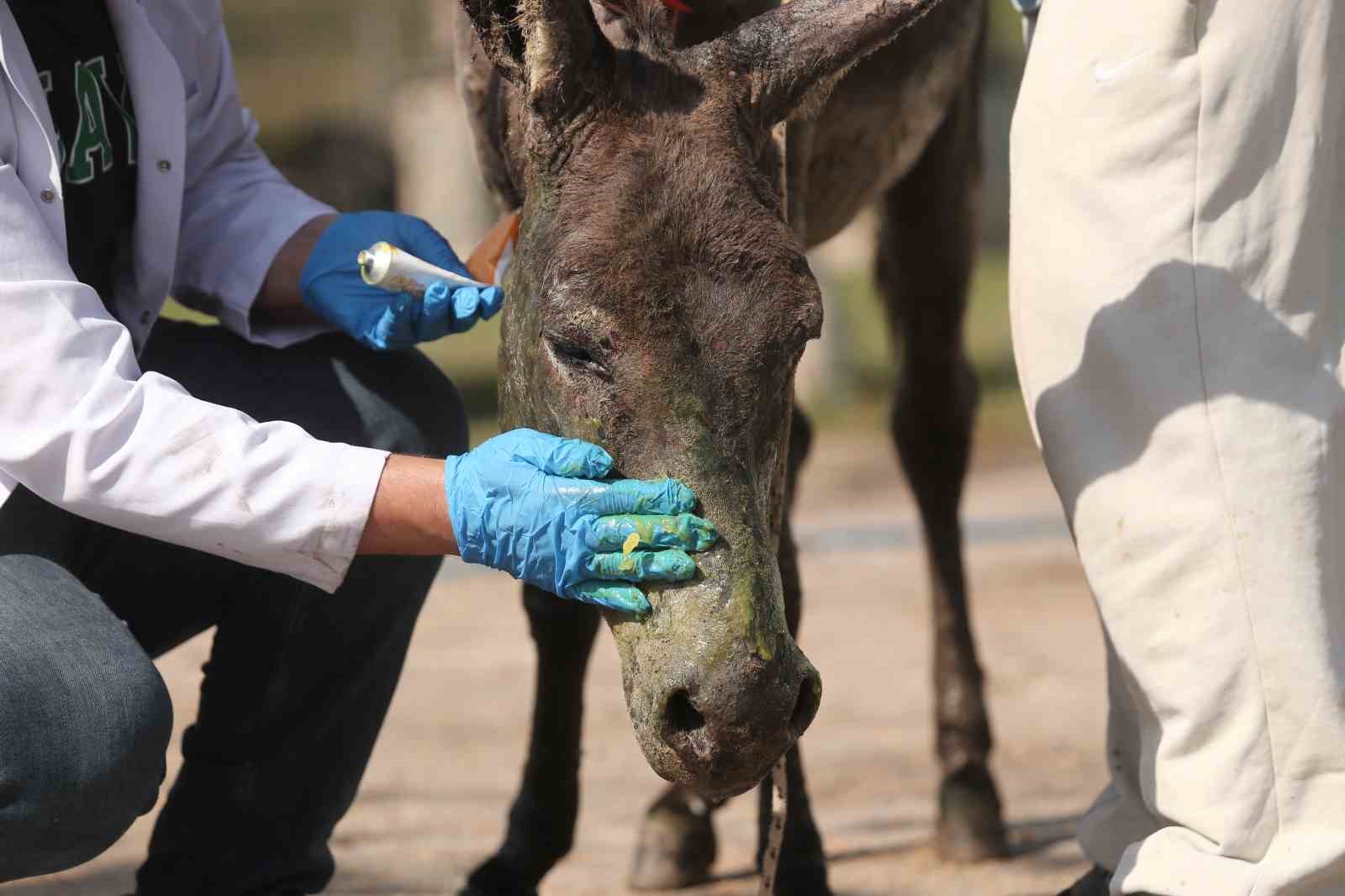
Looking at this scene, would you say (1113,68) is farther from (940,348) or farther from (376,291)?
(940,348)

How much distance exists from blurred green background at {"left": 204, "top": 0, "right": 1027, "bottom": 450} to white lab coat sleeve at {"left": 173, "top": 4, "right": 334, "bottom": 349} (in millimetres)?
10196

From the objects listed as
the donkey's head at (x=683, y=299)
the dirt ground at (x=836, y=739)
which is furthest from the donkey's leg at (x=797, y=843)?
the donkey's head at (x=683, y=299)

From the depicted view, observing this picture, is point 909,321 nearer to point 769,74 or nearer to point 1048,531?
point 769,74

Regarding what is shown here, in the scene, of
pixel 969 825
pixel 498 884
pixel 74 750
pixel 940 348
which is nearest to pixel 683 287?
pixel 74 750

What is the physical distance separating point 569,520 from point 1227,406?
108cm

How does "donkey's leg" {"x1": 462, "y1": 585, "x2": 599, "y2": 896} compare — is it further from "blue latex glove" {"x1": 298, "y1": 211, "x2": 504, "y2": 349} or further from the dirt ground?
"blue latex glove" {"x1": 298, "y1": 211, "x2": 504, "y2": 349}

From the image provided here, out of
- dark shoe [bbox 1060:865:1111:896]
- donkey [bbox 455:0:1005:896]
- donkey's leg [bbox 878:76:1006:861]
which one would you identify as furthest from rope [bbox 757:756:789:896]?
donkey's leg [bbox 878:76:1006:861]

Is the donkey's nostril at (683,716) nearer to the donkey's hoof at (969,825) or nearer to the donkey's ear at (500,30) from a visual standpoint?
the donkey's ear at (500,30)

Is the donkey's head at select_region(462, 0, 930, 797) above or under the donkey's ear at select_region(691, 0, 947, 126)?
under

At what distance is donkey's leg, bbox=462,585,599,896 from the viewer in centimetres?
383

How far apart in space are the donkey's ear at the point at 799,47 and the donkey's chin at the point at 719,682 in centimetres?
78

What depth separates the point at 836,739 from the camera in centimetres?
530

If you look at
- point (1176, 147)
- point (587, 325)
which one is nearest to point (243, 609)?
point (587, 325)

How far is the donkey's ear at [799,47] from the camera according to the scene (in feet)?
8.35
